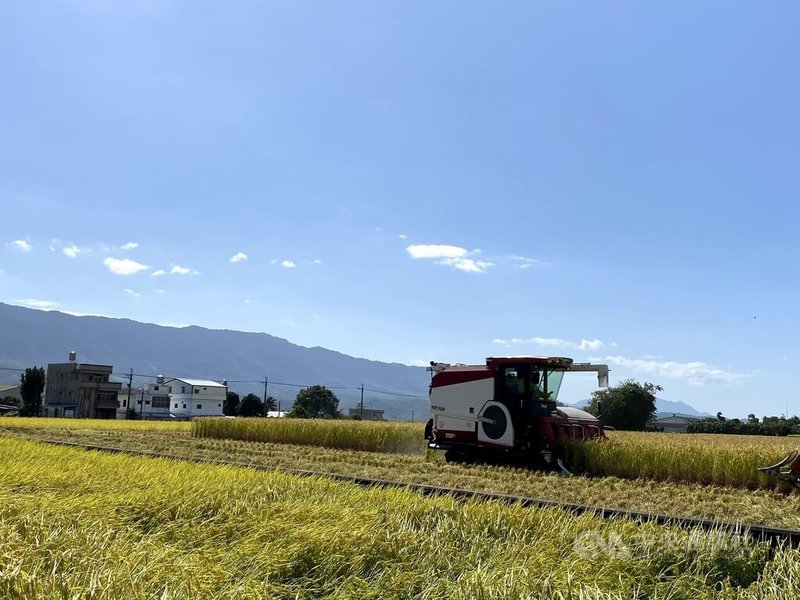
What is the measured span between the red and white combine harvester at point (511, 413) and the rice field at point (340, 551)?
8.17m

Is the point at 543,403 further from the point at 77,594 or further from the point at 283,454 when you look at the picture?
the point at 77,594

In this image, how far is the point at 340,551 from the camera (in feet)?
13.2

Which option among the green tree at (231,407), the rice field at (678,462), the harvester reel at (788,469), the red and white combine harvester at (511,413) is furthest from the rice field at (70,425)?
the green tree at (231,407)

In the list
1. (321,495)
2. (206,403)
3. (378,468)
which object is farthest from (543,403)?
(206,403)

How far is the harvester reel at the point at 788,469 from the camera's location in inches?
415

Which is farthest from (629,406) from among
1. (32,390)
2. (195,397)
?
(195,397)

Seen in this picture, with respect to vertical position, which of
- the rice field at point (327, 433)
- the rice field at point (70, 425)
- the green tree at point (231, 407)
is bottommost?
the green tree at point (231, 407)

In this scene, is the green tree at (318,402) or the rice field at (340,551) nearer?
the rice field at (340,551)

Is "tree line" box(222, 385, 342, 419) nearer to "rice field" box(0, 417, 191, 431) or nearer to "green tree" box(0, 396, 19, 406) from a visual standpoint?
"green tree" box(0, 396, 19, 406)

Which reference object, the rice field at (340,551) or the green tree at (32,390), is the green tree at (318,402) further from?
the rice field at (340,551)

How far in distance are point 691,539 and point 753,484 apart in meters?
8.67

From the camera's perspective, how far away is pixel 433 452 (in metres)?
16.2

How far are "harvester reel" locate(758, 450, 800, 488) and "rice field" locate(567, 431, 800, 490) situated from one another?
273 mm

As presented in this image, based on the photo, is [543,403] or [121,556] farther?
[543,403]
